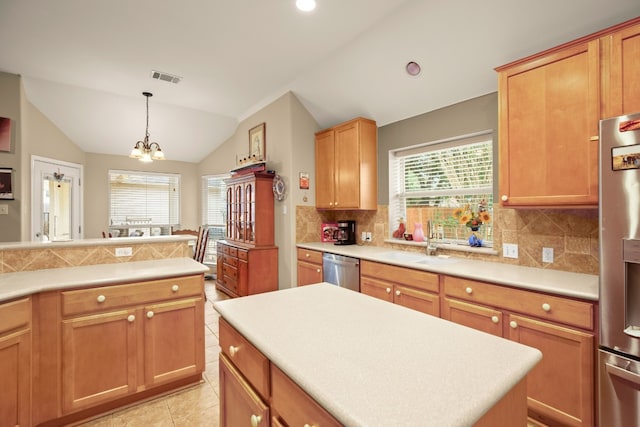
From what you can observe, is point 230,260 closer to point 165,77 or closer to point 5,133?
point 165,77

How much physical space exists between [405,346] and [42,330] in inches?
85.2

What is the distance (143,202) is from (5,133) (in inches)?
102

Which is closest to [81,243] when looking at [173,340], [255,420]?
[173,340]

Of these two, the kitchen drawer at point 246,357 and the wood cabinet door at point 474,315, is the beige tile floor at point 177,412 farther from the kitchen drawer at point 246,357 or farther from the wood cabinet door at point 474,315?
the wood cabinet door at point 474,315

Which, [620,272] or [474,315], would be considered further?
[474,315]

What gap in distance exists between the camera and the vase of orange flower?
2.80 metres

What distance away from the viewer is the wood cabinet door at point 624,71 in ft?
5.55

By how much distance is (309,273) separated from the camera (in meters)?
3.84

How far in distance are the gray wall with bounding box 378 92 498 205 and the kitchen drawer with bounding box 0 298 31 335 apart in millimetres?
3292

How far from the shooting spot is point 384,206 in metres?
3.74

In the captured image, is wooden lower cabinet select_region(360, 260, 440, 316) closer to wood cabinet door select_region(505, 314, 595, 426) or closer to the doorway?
wood cabinet door select_region(505, 314, 595, 426)

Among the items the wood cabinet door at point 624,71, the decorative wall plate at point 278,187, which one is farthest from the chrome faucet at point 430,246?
the decorative wall plate at point 278,187

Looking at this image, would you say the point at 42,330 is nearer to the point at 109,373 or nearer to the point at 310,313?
the point at 109,373

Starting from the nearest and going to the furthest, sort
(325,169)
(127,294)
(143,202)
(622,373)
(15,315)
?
1. (622,373)
2. (15,315)
3. (127,294)
4. (325,169)
5. (143,202)
